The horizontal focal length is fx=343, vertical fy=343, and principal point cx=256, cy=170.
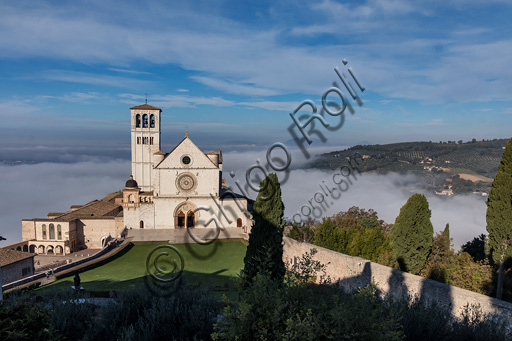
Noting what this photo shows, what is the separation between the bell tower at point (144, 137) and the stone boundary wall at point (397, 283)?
27364 millimetres

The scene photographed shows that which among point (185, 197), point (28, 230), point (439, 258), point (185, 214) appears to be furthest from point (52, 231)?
point (439, 258)

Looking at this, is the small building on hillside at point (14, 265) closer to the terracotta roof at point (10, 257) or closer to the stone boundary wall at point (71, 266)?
the terracotta roof at point (10, 257)

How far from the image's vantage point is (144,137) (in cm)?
4216

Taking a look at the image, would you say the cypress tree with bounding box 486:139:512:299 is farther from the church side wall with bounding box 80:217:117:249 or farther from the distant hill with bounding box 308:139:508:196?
the distant hill with bounding box 308:139:508:196

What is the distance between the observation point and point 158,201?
34156 mm

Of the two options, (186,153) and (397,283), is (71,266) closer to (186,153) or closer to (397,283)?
(186,153)

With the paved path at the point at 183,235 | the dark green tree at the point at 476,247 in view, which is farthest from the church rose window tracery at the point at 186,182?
the dark green tree at the point at 476,247

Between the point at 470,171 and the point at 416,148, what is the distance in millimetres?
18413

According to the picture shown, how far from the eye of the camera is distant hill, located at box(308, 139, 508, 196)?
274ft

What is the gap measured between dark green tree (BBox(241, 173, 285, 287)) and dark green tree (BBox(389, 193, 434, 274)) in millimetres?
6882

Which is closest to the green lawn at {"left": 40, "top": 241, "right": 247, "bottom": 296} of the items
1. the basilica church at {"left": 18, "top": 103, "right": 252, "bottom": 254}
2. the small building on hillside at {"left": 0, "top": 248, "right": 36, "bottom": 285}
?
the small building on hillside at {"left": 0, "top": 248, "right": 36, "bottom": 285}

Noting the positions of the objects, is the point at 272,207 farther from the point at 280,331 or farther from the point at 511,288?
the point at 511,288

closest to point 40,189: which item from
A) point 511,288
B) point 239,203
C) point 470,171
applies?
point 239,203

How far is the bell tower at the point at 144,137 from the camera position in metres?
41.7
